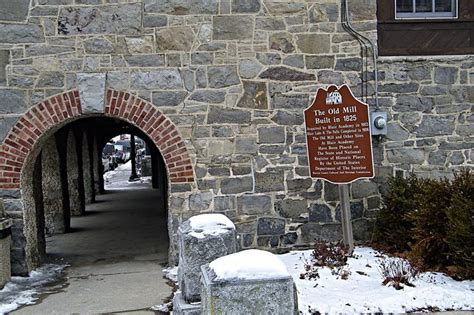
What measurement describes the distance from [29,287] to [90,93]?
2589 mm

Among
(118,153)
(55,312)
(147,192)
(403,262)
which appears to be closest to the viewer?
(55,312)

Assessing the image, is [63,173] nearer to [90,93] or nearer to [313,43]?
[90,93]

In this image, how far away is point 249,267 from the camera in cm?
360

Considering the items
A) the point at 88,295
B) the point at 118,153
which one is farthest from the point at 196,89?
the point at 118,153

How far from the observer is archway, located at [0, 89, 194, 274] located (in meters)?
7.16

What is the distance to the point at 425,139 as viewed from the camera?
25.8 ft

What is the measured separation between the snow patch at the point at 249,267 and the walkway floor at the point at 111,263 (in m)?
2.28

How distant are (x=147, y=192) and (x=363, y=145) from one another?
50.1 ft

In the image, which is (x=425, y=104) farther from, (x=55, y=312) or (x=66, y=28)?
(x=55, y=312)

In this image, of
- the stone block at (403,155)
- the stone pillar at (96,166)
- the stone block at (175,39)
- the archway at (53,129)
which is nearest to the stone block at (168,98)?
the archway at (53,129)

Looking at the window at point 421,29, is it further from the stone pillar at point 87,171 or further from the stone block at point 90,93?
the stone pillar at point 87,171

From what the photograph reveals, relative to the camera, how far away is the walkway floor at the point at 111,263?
600 centimetres

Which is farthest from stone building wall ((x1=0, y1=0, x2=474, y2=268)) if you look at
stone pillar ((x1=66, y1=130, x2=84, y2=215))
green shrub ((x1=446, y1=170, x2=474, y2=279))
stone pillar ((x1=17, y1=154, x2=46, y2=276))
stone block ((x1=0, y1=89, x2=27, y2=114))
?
stone pillar ((x1=66, y1=130, x2=84, y2=215))

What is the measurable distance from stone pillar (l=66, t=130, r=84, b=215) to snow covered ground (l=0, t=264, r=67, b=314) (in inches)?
240
